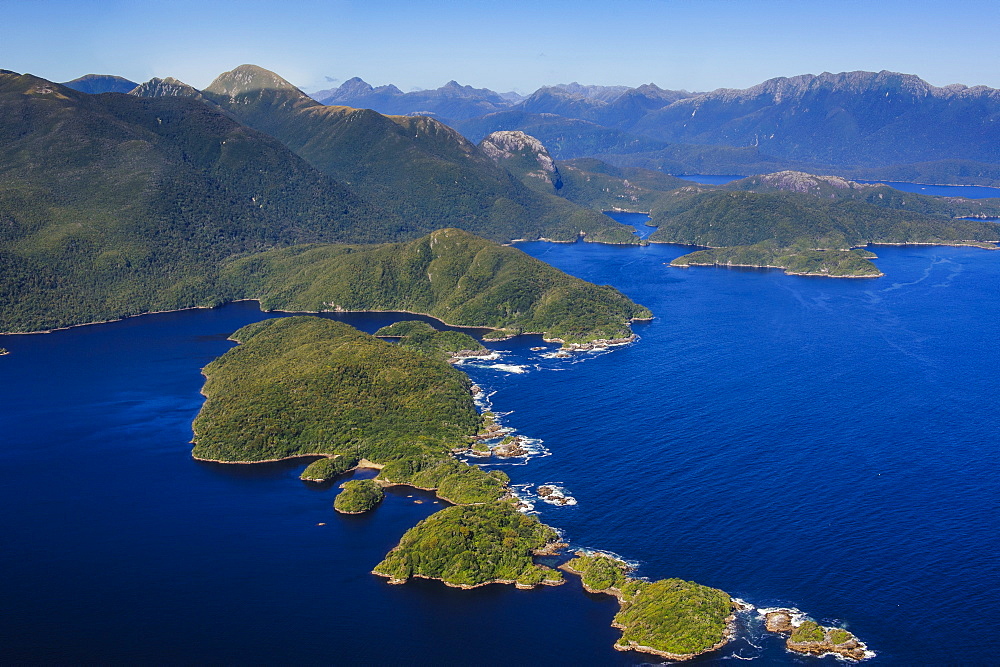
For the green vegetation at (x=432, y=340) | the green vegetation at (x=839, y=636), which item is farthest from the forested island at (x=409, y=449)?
the green vegetation at (x=839, y=636)

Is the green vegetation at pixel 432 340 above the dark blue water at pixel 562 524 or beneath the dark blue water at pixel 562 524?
above

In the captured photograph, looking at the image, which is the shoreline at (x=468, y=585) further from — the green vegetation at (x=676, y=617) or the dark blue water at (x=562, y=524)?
the green vegetation at (x=676, y=617)

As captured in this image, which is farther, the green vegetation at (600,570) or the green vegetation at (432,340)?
the green vegetation at (432,340)

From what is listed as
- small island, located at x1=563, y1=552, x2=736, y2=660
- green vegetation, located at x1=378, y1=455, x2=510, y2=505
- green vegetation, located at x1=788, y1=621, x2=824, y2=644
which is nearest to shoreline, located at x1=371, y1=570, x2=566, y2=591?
small island, located at x1=563, y1=552, x2=736, y2=660

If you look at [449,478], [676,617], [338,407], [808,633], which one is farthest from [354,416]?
[808,633]

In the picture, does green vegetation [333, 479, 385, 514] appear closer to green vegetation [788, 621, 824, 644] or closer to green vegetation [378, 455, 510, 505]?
green vegetation [378, 455, 510, 505]

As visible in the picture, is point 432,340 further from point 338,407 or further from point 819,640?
point 819,640

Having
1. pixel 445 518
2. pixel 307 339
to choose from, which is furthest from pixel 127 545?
pixel 307 339
